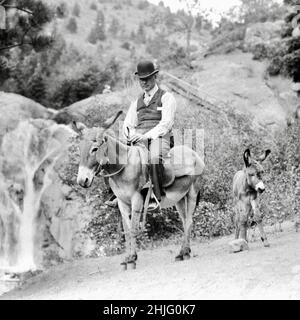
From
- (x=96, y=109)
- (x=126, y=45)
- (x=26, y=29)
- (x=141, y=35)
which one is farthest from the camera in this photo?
(x=141, y=35)

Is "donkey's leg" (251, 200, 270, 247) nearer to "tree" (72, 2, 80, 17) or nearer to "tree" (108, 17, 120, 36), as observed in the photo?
"tree" (108, 17, 120, 36)

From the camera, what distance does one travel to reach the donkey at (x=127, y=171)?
29.8 ft

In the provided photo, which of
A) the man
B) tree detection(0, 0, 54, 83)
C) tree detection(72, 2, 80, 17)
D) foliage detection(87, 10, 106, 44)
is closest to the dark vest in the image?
the man

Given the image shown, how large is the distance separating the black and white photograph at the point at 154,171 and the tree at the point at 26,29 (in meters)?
0.03

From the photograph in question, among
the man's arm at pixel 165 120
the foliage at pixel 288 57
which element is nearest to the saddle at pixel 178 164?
the man's arm at pixel 165 120

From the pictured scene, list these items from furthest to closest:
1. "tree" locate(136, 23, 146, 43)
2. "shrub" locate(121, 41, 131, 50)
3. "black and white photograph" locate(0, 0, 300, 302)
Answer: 1. "tree" locate(136, 23, 146, 43)
2. "shrub" locate(121, 41, 131, 50)
3. "black and white photograph" locate(0, 0, 300, 302)

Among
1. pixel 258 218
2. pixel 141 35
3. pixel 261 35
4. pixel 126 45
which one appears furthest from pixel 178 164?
pixel 141 35

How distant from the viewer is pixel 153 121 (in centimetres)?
996

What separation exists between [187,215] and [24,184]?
1496 centimetres

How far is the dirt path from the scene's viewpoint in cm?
746

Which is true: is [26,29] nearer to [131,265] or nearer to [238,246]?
[131,265]

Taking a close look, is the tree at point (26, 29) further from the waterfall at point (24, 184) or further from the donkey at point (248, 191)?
the waterfall at point (24, 184)

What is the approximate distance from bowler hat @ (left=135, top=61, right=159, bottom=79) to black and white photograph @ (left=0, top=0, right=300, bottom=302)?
0.02m

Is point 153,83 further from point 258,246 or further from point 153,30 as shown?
point 153,30
